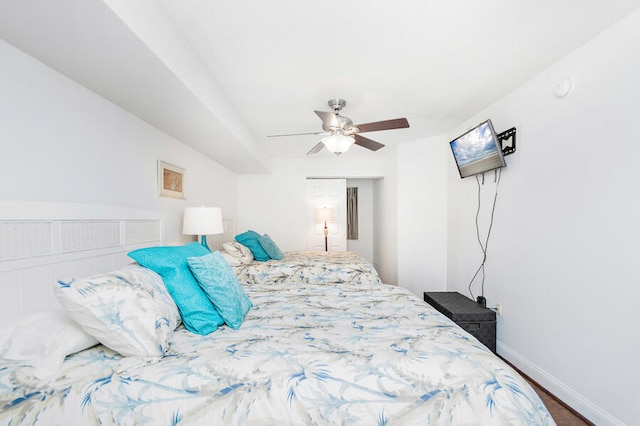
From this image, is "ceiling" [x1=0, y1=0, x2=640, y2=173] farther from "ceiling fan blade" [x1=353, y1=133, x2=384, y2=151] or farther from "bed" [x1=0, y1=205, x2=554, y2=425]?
"bed" [x1=0, y1=205, x2=554, y2=425]

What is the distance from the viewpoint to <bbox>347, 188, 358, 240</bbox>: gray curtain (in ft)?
21.5

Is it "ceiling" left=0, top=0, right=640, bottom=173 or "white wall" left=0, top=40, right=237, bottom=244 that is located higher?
"ceiling" left=0, top=0, right=640, bottom=173

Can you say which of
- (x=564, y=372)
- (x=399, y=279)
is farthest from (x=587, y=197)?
(x=399, y=279)

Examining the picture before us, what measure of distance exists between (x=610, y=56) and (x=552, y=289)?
1559mm

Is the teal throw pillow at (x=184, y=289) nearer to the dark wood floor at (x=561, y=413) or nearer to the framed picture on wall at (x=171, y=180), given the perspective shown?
the framed picture on wall at (x=171, y=180)

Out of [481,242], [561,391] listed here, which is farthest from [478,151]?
[561,391]

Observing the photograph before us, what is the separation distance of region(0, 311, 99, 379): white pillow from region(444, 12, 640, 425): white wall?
8.91ft

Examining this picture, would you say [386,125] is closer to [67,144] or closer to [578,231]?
[578,231]

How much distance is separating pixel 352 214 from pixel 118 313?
565 centimetres

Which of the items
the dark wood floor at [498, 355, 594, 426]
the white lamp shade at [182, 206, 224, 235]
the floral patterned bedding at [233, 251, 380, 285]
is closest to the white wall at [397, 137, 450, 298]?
Answer: the floral patterned bedding at [233, 251, 380, 285]

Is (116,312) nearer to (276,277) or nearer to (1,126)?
(1,126)

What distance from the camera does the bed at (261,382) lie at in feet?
3.11

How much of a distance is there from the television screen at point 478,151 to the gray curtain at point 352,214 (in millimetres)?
3411

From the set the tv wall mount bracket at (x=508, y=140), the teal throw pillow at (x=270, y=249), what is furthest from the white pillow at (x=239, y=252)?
the tv wall mount bracket at (x=508, y=140)
